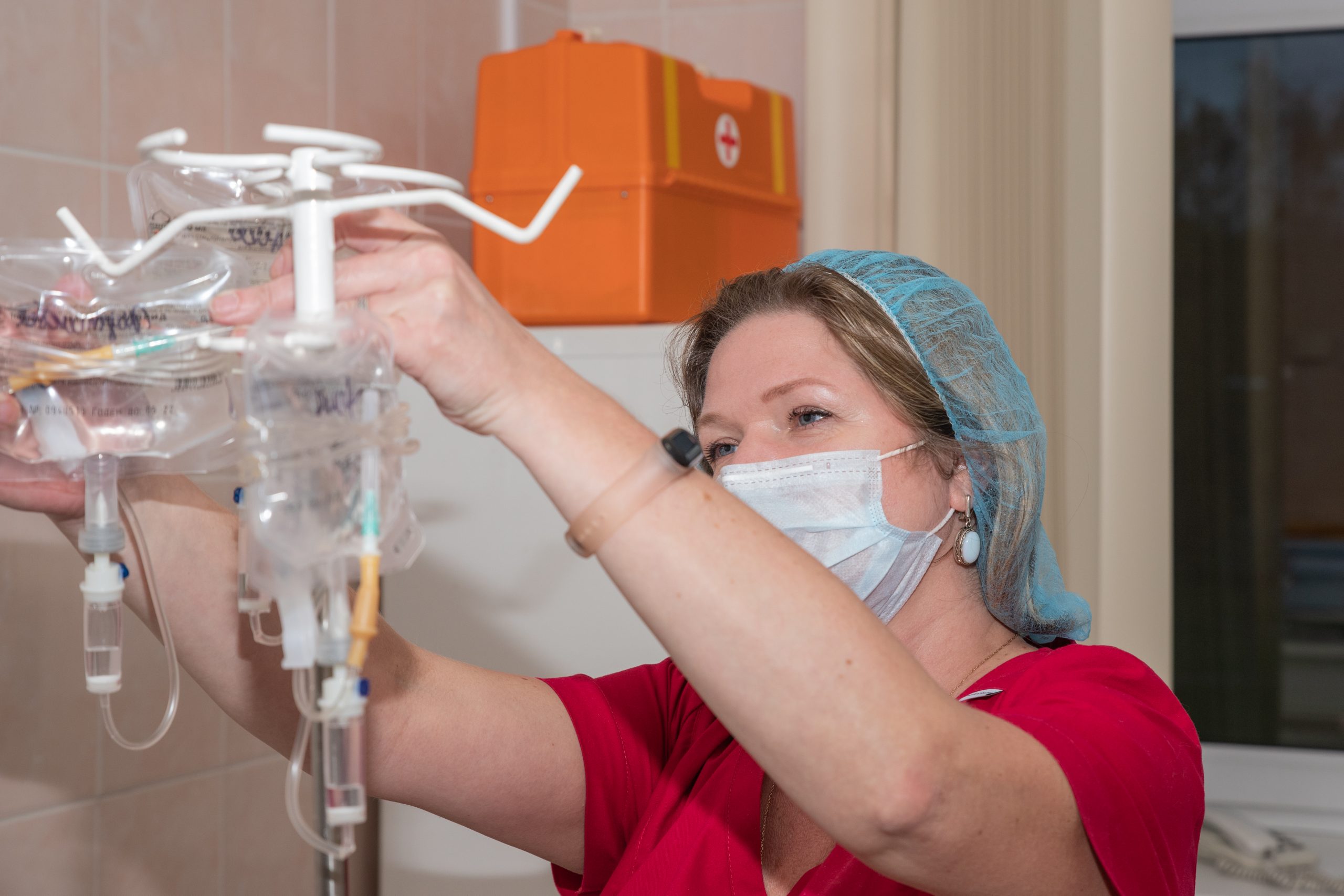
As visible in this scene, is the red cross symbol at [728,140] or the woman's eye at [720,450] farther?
the red cross symbol at [728,140]

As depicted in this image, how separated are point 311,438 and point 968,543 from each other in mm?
704

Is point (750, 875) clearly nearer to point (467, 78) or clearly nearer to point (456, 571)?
point (456, 571)

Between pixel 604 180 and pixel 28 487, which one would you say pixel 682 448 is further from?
pixel 604 180

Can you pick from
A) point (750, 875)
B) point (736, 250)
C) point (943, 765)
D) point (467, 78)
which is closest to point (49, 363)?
point (943, 765)

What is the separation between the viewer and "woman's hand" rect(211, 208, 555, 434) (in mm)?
682

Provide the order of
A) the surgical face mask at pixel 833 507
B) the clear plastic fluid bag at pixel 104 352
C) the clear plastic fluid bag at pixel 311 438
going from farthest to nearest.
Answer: the surgical face mask at pixel 833 507 < the clear plastic fluid bag at pixel 104 352 < the clear plastic fluid bag at pixel 311 438

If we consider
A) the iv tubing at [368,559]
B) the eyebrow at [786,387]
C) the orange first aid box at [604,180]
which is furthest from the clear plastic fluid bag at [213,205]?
the orange first aid box at [604,180]

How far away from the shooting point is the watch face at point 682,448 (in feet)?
2.28

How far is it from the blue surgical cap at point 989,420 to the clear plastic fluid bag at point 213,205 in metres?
0.52

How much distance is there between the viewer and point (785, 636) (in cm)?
70

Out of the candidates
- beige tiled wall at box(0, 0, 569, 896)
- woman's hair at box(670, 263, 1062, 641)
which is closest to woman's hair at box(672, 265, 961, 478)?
woman's hair at box(670, 263, 1062, 641)

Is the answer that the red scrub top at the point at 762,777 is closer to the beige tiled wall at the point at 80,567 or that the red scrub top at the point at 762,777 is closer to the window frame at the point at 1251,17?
the beige tiled wall at the point at 80,567

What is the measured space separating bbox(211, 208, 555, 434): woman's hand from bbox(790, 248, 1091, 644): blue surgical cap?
20.2 inches

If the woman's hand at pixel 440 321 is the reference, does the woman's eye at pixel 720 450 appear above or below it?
below
